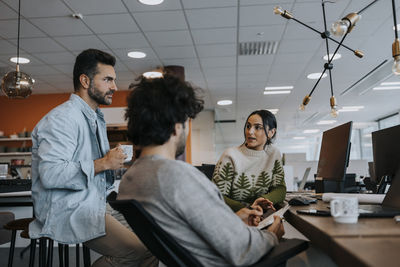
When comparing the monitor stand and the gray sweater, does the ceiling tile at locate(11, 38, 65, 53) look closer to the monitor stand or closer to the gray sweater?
the monitor stand

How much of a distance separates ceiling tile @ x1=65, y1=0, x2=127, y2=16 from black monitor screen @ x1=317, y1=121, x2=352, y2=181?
8.79ft

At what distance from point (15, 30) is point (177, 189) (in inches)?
172

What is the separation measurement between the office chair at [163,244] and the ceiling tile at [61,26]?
12.2ft

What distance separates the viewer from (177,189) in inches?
35.1

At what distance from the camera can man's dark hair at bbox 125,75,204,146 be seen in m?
1.03

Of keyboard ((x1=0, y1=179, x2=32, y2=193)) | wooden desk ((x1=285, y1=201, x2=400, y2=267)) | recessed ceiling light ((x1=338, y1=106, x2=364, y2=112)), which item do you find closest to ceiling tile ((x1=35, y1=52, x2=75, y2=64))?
keyboard ((x1=0, y1=179, x2=32, y2=193))

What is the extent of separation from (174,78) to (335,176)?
3.93 ft

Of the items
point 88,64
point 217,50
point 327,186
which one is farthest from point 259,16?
point 88,64

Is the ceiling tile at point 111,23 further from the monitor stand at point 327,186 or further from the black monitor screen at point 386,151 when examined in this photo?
the black monitor screen at point 386,151

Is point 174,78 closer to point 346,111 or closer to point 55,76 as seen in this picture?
point 55,76

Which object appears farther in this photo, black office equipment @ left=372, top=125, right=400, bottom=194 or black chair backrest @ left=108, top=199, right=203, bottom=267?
black office equipment @ left=372, top=125, right=400, bottom=194

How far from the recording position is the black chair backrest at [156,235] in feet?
2.91

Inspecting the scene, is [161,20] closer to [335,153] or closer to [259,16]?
[259,16]


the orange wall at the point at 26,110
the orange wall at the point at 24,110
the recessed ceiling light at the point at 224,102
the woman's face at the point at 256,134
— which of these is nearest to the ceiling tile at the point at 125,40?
the woman's face at the point at 256,134
